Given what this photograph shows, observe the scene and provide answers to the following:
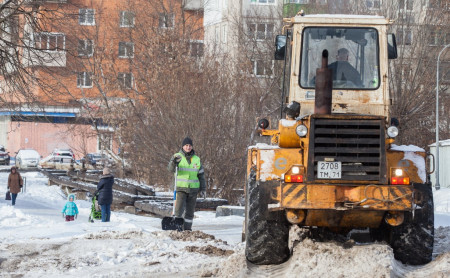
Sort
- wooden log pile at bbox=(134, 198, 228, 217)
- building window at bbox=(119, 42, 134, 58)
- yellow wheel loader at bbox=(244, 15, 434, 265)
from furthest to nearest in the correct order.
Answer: building window at bbox=(119, 42, 134, 58)
wooden log pile at bbox=(134, 198, 228, 217)
yellow wheel loader at bbox=(244, 15, 434, 265)

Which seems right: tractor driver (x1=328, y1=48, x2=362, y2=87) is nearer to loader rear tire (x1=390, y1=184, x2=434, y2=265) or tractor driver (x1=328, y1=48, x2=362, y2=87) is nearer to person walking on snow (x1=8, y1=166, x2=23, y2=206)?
loader rear tire (x1=390, y1=184, x2=434, y2=265)

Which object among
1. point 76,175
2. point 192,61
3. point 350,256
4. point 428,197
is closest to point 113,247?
point 350,256

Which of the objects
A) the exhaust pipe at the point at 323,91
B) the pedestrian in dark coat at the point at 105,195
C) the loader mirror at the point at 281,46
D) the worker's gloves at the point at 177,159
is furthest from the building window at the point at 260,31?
the exhaust pipe at the point at 323,91

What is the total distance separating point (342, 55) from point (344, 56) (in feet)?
0.09

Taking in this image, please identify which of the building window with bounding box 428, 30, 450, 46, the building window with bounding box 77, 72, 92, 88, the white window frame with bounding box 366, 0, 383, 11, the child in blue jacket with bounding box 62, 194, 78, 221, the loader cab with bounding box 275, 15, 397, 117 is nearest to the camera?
the loader cab with bounding box 275, 15, 397, 117

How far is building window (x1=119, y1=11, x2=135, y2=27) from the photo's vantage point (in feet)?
146

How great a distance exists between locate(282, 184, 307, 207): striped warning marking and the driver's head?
2055mm

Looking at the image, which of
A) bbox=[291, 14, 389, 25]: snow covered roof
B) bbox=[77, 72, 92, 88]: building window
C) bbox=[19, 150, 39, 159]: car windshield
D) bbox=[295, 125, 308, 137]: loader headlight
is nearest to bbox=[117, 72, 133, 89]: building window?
bbox=[77, 72, 92, 88]: building window

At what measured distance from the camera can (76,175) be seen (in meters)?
37.1

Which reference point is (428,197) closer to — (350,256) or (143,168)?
(350,256)

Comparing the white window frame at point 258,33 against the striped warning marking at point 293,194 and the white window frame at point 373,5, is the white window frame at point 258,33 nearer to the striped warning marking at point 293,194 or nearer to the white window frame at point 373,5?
the white window frame at point 373,5

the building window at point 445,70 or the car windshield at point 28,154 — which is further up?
the building window at point 445,70

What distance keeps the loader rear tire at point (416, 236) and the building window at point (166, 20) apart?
33407 millimetres

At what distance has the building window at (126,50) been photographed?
42031 millimetres
